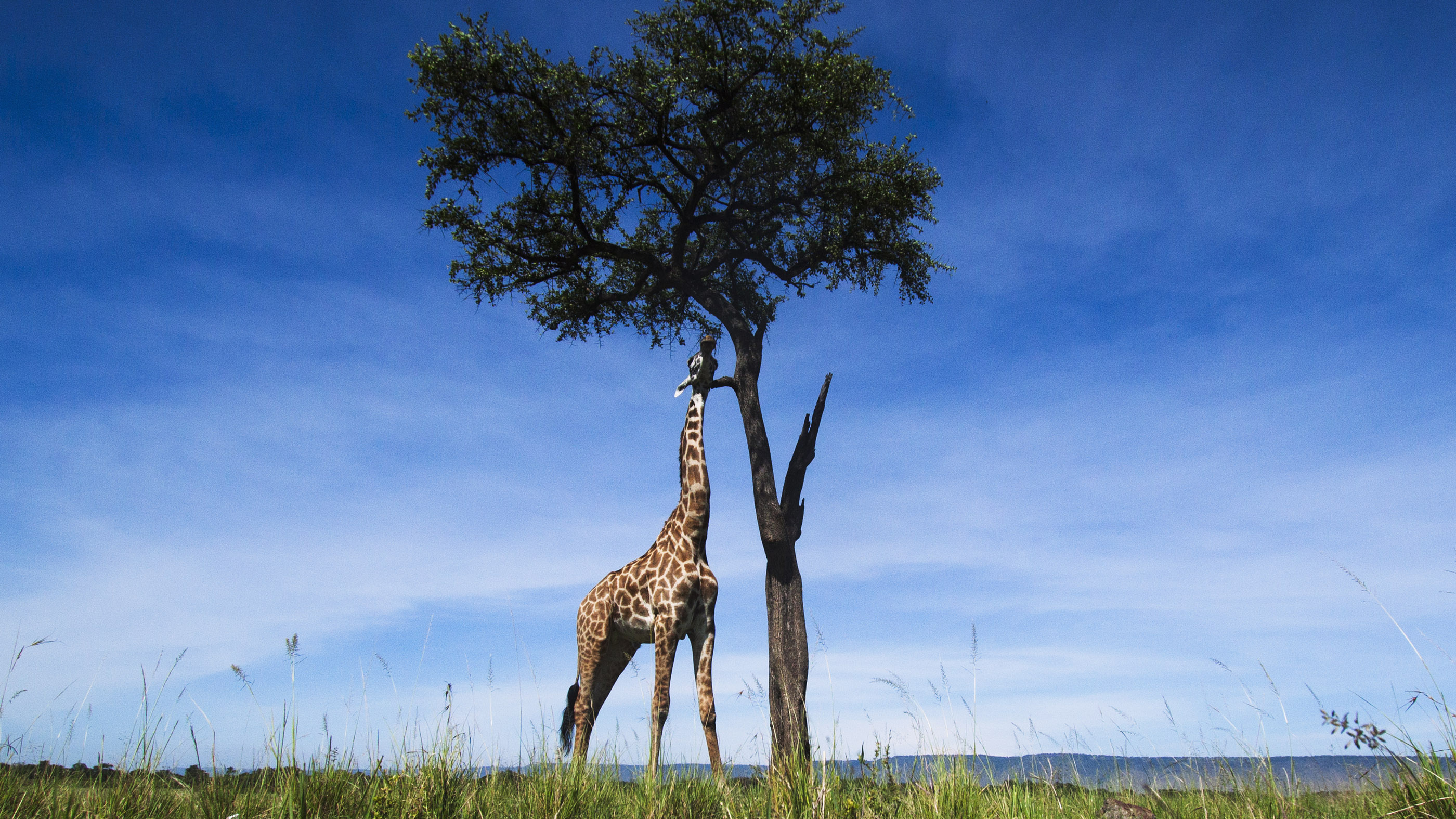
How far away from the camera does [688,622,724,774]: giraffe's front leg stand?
9102 mm

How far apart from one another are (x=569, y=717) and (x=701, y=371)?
5.06 meters

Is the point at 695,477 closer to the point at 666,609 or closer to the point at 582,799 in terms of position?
the point at 666,609

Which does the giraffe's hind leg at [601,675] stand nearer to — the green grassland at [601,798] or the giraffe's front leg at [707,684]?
the giraffe's front leg at [707,684]

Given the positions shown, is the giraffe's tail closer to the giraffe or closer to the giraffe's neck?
the giraffe

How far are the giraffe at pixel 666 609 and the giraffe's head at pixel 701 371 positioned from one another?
0.03 ft

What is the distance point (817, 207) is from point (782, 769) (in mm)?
11016

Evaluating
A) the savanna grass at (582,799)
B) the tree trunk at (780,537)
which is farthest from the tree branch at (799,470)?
the savanna grass at (582,799)

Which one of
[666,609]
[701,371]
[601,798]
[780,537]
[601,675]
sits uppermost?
[701,371]

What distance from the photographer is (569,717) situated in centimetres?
1123

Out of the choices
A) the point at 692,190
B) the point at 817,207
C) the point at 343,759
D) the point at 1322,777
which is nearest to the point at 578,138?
the point at 692,190

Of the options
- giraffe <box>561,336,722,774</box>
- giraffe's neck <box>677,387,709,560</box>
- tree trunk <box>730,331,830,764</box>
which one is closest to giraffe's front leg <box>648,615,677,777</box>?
giraffe <box>561,336,722,774</box>

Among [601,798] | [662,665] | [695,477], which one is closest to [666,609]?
[662,665]

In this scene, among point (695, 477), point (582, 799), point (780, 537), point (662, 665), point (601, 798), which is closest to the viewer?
point (582, 799)

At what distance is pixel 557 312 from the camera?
51.9ft
